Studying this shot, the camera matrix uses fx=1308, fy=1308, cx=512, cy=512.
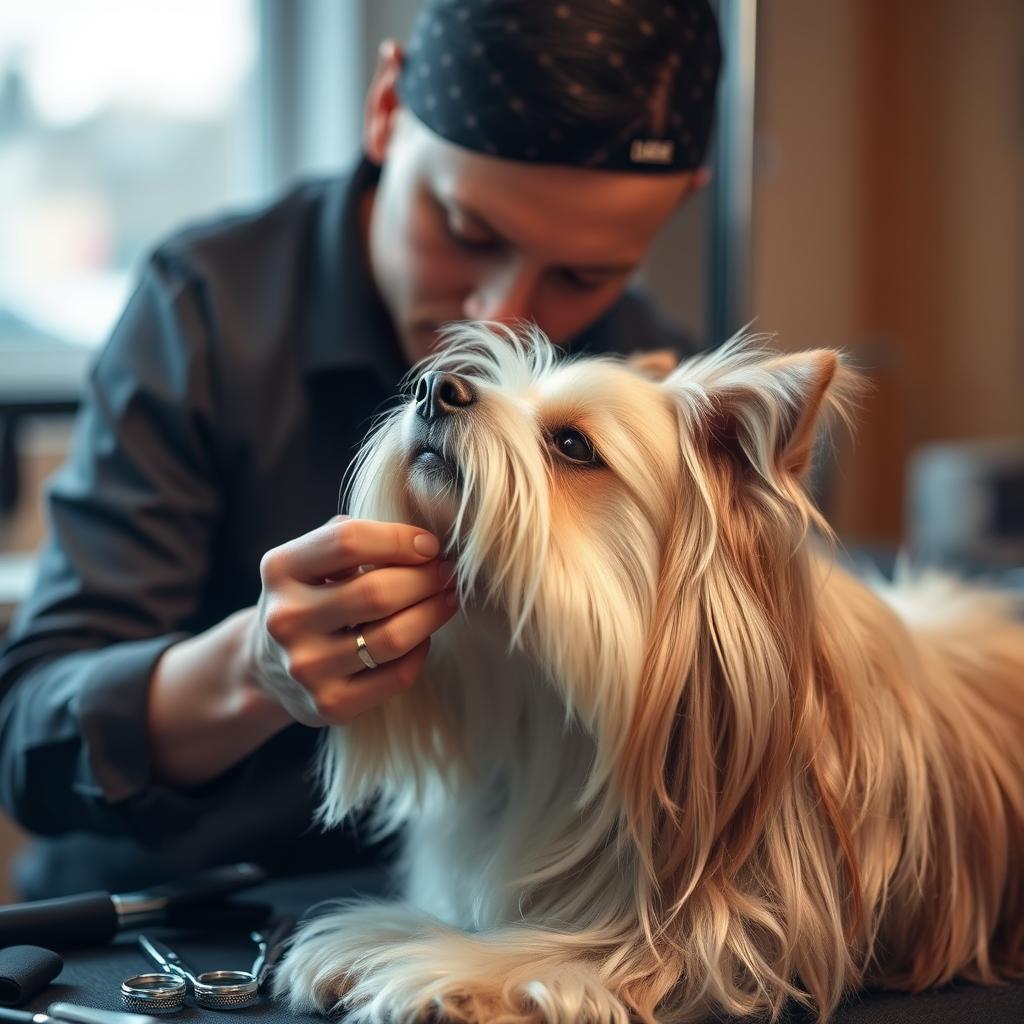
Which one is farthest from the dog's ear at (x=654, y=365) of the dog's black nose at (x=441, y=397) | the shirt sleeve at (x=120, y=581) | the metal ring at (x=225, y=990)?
the metal ring at (x=225, y=990)

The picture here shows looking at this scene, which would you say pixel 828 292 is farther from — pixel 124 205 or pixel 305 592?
pixel 305 592

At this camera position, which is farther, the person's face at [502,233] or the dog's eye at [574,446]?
the person's face at [502,233]

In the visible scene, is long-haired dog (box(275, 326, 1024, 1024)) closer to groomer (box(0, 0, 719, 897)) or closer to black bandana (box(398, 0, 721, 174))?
groomer (box(0, 0, 719, 897))

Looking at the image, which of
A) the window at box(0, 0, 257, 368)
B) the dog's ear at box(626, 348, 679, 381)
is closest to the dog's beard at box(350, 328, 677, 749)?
the dog's ear at box(626, 348, 679, 381)

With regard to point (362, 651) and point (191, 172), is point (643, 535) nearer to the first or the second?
point (362, 651)

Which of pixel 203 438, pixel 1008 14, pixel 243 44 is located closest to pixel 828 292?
pixel 1008 14

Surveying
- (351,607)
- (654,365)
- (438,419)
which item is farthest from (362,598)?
(654,365)

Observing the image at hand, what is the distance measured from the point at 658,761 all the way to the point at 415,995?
0.69 ft

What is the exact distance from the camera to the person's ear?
→ 1.26m

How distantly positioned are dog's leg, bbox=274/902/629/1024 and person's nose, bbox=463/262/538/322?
50cm

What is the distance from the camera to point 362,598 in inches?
32.4

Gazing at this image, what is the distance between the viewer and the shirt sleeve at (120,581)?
1.06 m

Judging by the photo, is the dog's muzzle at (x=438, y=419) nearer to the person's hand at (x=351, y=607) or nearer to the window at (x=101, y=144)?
the person's hand at (x=351, y=607)

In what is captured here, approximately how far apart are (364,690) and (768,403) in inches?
12.7
